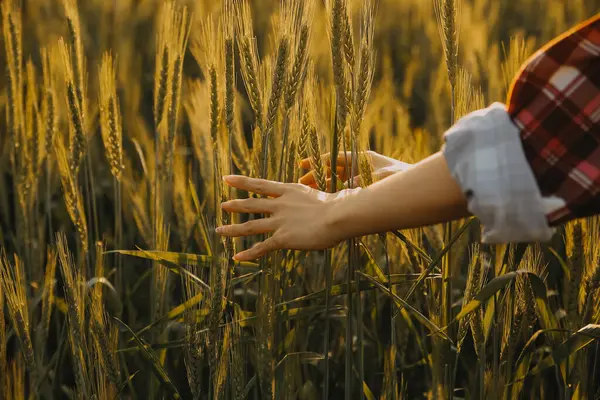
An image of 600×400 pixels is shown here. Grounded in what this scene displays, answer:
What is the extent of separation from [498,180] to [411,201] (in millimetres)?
106

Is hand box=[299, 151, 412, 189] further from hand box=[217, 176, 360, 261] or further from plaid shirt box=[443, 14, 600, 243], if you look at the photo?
plaid shirt box=[443, 14, 600, 243]

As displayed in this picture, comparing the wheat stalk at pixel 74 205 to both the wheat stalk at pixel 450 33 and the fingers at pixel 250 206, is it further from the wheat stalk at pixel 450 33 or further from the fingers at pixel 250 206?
the wheat stalk at pixel 450 33

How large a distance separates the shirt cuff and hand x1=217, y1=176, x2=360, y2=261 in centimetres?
19

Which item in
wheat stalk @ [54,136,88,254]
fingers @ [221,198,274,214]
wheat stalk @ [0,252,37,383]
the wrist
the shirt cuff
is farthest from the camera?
wheat stalk @ [54,136,88,254]

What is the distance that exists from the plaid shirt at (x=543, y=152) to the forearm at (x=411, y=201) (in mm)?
26

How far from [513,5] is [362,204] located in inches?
141

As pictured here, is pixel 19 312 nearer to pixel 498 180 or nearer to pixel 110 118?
pixel 110 118

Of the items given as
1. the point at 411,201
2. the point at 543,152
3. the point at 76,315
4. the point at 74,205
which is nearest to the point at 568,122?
the point at 543,152

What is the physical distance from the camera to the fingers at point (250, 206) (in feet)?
3.69

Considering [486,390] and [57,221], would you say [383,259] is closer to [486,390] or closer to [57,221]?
[486,390]

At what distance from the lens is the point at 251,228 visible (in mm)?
1119

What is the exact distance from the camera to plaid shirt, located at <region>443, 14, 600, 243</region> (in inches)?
35.0

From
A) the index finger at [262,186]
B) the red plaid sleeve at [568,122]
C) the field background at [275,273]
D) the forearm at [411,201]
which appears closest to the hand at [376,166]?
the field background at [275,273]

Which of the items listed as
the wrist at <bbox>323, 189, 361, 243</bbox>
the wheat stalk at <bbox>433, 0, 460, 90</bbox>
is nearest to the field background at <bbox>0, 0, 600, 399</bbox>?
the wheat stalk at <bbox>433, 0, 460, 90</bbox>
